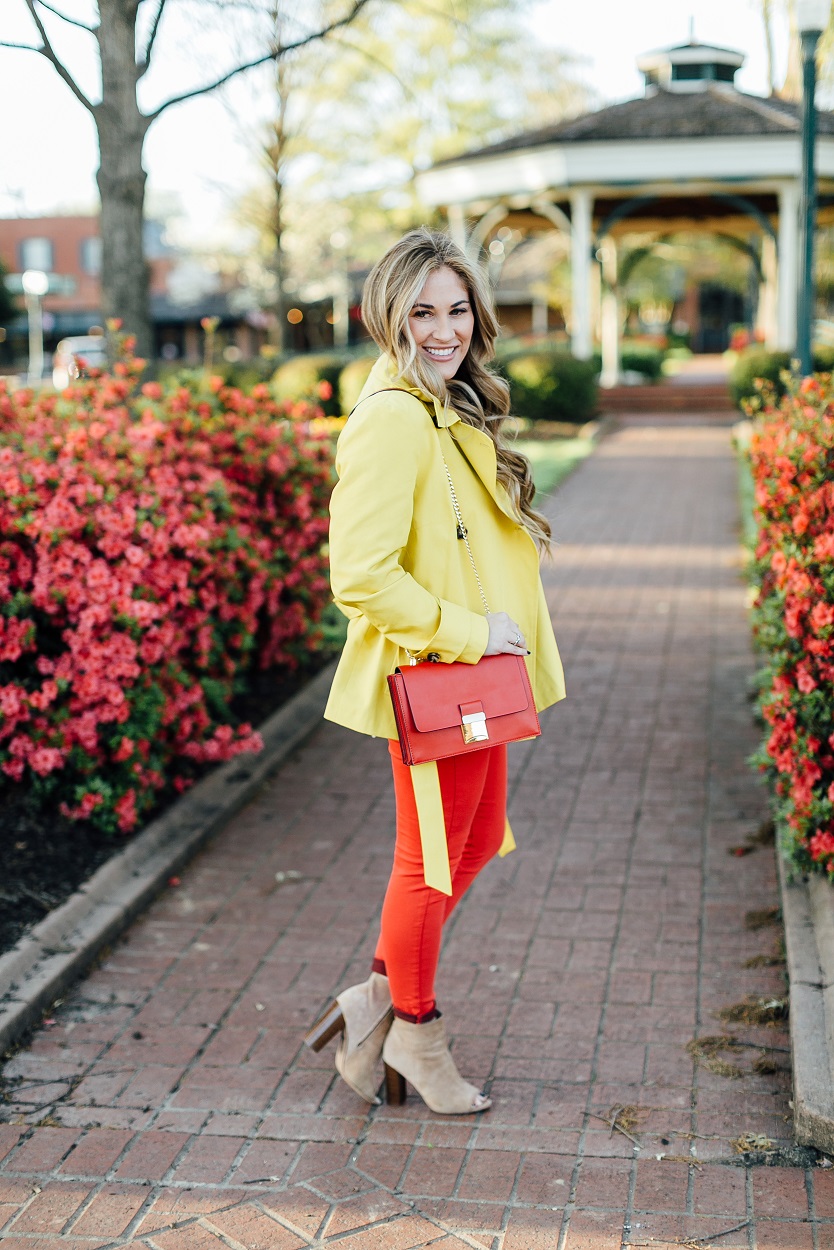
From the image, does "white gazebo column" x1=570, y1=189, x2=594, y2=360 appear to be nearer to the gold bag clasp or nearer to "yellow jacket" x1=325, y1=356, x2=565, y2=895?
"yellow jacket" x1=325, y1=356, x2=565, y2=895

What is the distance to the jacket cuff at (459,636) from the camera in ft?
8.87

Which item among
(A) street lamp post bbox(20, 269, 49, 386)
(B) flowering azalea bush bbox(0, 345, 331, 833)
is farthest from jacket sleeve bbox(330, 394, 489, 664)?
(A) street lamp post bbox(20, 269, 49, 386)

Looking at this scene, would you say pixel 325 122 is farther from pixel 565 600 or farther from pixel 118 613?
pixel 118 613

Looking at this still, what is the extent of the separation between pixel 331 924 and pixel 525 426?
15431 millimetres

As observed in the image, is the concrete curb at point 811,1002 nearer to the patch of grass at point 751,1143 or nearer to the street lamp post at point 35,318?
the patch of grass at point 751,1143

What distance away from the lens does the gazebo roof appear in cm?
1953

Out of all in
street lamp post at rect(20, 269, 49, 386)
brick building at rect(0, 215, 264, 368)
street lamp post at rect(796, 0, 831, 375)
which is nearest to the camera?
street lamp post at rect(796, 0, 831, 375)

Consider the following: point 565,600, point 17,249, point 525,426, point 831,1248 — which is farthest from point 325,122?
point 17,249

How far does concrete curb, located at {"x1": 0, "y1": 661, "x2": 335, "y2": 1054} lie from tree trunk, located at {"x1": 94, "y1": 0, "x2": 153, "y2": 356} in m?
3.37

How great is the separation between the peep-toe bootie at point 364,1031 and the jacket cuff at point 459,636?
92 centimetres

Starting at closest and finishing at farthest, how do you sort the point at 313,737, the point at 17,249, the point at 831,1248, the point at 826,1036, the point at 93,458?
the point at 831,1248
the point at 826,1036
the point at 93,458
the point at 313,737
the point at 17,249

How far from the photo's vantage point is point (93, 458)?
491 centimetres

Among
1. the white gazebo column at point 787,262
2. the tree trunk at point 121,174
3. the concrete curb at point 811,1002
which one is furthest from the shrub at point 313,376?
the concrete curb at point 811,1002

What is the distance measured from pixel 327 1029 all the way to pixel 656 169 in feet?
61.4
